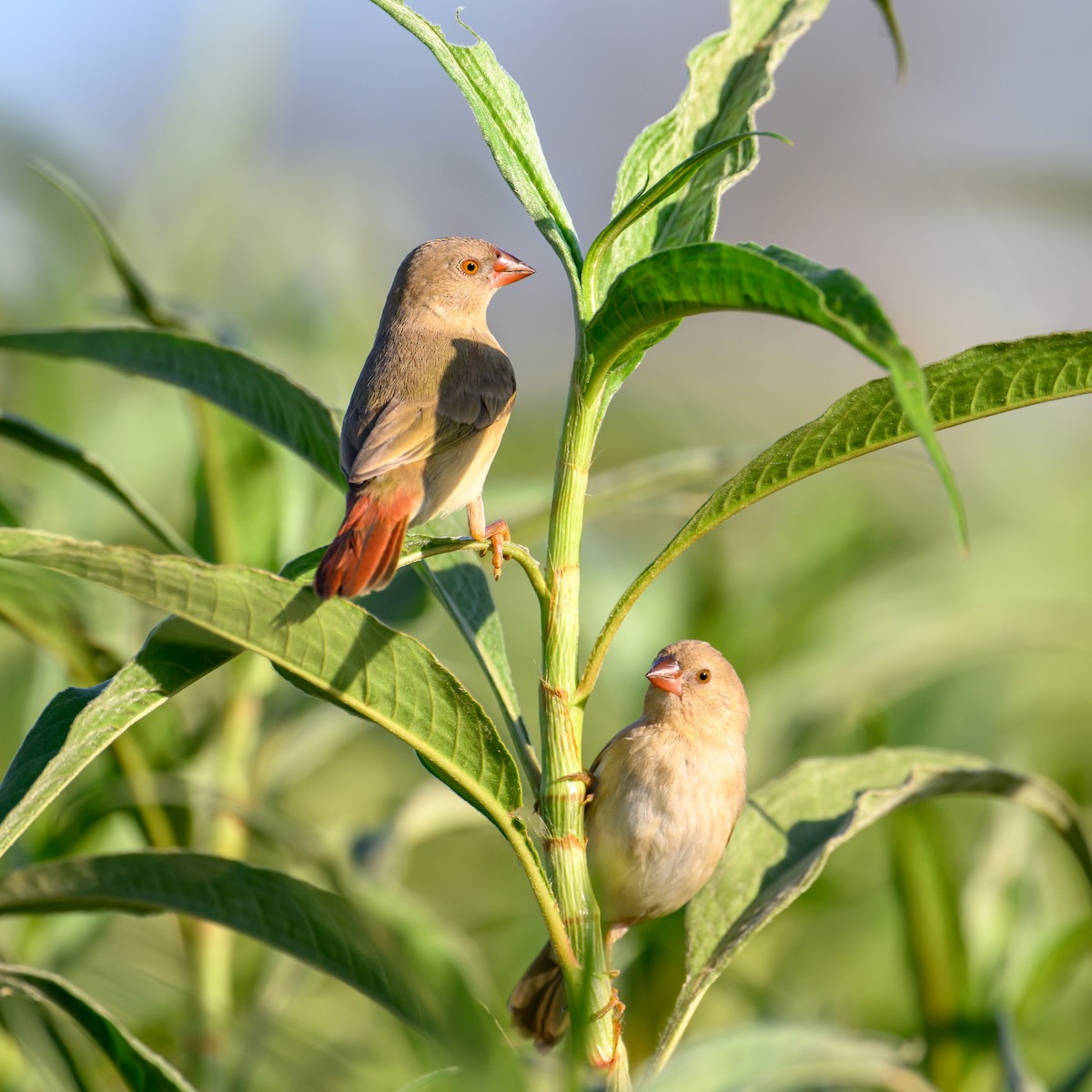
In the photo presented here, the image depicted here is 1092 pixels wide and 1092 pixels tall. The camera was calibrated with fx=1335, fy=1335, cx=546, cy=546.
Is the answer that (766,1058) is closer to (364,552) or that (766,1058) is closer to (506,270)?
(364,552)

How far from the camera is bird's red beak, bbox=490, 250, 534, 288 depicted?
3.10 m

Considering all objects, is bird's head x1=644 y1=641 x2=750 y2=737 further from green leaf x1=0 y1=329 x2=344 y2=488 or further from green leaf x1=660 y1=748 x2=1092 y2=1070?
green leaf x1=0 y1=329 x2=344 y2=488

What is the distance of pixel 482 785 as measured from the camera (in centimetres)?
135

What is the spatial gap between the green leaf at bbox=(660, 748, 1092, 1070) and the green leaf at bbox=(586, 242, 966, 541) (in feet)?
2.13

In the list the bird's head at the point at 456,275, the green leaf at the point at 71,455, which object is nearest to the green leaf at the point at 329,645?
the green leaf at the point at 71,455

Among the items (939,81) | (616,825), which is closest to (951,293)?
(939,81)

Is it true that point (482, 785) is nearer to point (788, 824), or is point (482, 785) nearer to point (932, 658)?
point (788, 824)

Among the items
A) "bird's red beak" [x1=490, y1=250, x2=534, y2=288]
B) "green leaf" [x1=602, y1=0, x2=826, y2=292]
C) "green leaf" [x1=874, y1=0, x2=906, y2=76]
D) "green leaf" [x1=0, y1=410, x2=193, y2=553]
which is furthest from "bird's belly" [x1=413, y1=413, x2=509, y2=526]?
"green leaf" [x1=874, y1=0, x2=906, y2=76]

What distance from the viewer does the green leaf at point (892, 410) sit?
1273 millimetres

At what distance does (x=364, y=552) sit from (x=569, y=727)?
343 mm

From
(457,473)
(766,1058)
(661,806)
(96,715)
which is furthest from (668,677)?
(96,715)

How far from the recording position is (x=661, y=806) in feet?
7.72

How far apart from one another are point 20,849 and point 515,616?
2108mm

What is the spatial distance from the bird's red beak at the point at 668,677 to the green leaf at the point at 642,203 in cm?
116
